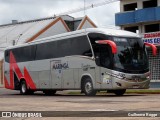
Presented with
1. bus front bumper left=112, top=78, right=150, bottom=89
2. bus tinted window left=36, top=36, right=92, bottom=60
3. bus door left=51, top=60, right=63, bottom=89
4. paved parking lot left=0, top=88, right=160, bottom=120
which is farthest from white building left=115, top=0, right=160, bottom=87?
paved parking lot left=0, top=88, right=160, bottom=120

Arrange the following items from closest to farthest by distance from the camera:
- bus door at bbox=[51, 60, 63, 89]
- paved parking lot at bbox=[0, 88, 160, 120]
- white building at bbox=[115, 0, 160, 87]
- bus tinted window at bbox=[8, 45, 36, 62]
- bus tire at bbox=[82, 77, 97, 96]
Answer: paved parking lot at bbox=[0, 88, 160, 120], bus tire at bbox=[82, 77, 97, 96], bus door at bbox=[51, 60, 63, 89], bus tinted window at bbox=[8, 45, 36, 62], white building at bbox=[115, 0, 160, 87]

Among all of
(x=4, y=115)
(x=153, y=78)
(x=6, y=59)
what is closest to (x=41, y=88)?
(x=6, y=59)

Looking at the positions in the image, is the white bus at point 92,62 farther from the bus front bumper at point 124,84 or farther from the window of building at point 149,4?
the window of building at point 149,4

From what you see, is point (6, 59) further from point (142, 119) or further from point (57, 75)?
point (142, 119)

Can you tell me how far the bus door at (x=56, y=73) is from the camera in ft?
89.9

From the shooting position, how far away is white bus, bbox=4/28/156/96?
77.2 feet

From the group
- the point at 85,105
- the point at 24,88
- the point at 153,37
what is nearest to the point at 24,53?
the point at 24,88

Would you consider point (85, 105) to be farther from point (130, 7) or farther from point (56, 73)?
point (130, 7)

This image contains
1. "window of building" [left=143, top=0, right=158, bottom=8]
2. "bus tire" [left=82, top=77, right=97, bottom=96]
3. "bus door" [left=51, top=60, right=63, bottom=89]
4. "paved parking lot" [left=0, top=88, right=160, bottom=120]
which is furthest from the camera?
"window of building" [left=143, top=0, right=158, bottom=8]

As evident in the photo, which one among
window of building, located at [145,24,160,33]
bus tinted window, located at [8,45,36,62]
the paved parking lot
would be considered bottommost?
the paved parking lot

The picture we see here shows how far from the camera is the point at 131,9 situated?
4975 cm

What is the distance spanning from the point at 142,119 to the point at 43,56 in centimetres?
1848

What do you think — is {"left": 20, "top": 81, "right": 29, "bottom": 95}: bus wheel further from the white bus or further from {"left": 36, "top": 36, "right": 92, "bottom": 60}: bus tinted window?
{"left": 36, "top": 36, "right": 92, "bottom": 60}: bus tinted window

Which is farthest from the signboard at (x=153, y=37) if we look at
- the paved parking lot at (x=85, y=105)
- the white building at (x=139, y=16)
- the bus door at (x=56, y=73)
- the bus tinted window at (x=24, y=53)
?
the paved parking lot at (x=85, y=105)
